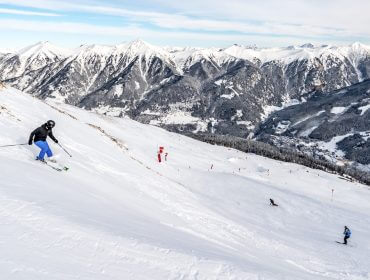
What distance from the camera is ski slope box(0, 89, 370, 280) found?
1006cm

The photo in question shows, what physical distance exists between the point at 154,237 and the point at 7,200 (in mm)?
4783

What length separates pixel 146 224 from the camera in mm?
16078

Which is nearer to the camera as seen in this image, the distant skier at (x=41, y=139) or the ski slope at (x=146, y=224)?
the ski slope at (x=146, y=224)

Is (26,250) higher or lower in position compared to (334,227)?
higher

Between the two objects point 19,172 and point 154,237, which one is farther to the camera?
point 19,172

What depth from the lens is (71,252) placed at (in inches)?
396

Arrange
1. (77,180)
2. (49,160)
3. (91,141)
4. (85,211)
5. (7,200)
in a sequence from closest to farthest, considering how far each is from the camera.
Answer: (7,200)
(85,211)
(77,180)
(49,160)
(91,141)

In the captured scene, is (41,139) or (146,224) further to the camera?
(41,139)

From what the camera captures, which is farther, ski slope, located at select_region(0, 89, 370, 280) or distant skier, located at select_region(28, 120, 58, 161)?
distant skier, located at select_region(28, 120, 58, 161)

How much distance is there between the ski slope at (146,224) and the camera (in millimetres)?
10062

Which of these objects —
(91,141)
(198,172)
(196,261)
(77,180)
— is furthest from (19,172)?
(198,172)

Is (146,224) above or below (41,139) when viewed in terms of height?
below

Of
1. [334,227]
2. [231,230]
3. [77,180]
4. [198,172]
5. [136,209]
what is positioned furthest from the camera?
[198,172]

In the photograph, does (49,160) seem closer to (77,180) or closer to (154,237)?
(77,180)
